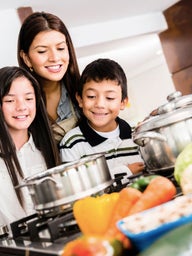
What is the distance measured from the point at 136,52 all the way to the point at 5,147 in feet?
21.6

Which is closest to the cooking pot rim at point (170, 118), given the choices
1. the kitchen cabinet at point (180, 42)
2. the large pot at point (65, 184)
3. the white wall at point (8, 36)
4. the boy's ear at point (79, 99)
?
the large pot at point (65, 184)

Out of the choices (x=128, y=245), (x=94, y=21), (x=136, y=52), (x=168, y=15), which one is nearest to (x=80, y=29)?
(x=94, y=21)

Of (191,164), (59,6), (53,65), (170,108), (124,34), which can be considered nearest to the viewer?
(191,164)

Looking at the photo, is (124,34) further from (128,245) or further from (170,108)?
(128,245)

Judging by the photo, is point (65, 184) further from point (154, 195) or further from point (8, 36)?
point (8, 36)

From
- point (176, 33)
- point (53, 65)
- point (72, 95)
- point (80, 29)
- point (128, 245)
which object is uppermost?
point (80, 29)

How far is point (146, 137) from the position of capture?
3.11 feet

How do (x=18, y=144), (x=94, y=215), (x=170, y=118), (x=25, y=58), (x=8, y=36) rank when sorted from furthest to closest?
(x=8, y=36) < (x=25, y=58) < (x=18, y=144) < (x=170, y=118) < (x=94, y=215)

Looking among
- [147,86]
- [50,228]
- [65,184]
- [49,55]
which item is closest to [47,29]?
[49,55]

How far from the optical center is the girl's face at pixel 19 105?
4.40 ft

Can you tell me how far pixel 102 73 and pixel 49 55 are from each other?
0.27 meters

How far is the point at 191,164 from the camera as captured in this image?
79cm

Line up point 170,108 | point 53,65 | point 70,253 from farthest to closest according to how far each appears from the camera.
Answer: point 53,65 → point 170,108 → point 70,253

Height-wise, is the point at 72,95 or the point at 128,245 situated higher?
the point at 72,95
